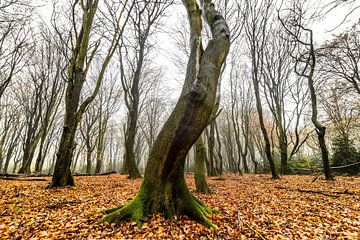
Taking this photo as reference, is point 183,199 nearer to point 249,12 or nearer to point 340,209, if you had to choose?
point 340,209

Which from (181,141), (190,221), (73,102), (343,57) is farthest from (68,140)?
(343,57)

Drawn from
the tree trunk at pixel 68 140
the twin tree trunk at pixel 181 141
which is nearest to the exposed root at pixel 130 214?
the twin tree trunk at pixel 181 141

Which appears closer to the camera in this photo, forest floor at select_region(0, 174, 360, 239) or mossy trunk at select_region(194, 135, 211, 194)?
forest floor at select_region(0, 174, 360, 239)

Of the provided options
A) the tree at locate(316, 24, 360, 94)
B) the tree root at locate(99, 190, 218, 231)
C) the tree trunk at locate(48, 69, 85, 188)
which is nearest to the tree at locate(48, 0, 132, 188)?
the tree trunk at locate(48, 69, 85, 188)

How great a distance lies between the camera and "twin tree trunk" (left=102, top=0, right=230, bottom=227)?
305 cm

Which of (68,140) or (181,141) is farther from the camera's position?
(68,140)

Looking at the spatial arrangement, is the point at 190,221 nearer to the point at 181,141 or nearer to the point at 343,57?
the point at 181,141

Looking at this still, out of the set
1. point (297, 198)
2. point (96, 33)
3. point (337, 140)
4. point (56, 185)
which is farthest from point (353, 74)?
point (56, 185)

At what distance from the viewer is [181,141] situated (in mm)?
3078

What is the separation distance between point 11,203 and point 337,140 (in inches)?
746

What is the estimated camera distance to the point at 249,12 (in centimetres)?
1170

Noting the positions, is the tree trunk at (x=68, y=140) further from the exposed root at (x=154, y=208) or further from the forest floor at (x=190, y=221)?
the exposed root at (x=154, y=208)

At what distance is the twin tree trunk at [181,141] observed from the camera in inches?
120

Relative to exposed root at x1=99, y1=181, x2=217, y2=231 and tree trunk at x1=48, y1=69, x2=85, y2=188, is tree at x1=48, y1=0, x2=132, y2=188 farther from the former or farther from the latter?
exposed root at x1=99, y1=181, x2=217, y2=231
